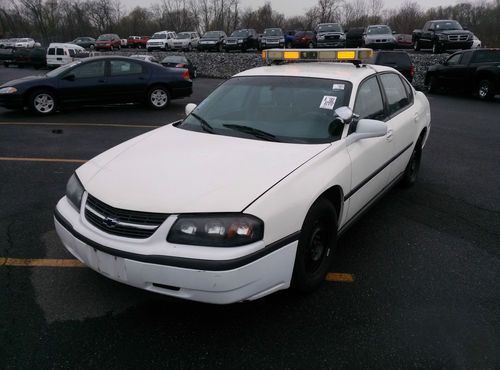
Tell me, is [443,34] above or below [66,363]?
above

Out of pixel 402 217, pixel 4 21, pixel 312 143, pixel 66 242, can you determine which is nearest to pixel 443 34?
pixel 402 217

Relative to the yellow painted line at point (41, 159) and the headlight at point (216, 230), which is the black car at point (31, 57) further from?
the headlight at point (216, 230)

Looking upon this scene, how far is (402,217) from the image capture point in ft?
14.3

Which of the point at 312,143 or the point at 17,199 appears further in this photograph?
the point at 17,199

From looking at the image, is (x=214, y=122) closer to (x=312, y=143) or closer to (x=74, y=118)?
(x=312, y=143)

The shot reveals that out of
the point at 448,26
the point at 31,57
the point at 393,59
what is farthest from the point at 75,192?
the point at 31,57

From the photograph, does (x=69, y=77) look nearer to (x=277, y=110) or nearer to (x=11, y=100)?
(x=11, y=100)

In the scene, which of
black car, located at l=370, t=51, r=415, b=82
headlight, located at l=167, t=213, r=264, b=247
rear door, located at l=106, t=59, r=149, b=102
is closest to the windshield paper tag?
headlight, located at l=167, t=213, r=264, b=247

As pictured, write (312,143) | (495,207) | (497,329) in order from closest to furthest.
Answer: (497,329) → (312,143) → (495,207)

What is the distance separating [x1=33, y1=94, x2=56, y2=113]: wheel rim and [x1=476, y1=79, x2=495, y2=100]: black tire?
13.4m

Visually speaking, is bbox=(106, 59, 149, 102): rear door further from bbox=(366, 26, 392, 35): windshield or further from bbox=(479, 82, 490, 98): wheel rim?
bbox=(366, 26, 392, 35): windshield

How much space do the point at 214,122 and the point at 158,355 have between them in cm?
198

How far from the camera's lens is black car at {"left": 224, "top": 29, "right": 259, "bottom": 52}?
90.6 ft

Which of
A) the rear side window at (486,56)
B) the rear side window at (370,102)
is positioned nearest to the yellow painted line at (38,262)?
the rear side window at (370,102)
